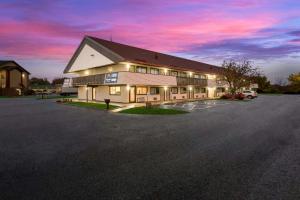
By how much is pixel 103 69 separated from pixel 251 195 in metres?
33.9

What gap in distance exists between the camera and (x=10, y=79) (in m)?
66.6

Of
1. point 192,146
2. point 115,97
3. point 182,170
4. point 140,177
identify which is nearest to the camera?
point 140,177

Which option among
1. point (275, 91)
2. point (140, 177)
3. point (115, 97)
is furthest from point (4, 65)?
point (275, 91)

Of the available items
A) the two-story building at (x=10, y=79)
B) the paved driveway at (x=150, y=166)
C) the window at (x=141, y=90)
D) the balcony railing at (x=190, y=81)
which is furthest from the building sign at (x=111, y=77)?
the two-story building at (x=10, y=79)

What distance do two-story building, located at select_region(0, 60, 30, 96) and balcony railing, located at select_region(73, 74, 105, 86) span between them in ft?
113

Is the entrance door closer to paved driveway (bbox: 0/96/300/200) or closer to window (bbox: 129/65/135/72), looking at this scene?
window (bbox: 129/65/135/72)

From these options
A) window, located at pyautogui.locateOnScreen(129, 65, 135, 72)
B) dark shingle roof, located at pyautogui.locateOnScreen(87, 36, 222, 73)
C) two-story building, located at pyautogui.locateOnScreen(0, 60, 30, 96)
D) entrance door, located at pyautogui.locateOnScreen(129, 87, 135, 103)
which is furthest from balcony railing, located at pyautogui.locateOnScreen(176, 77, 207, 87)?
two-story building, located at pyautogui.locateOnScreen(0, 60, 30, 96)

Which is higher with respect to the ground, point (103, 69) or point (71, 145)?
point (103, 69)

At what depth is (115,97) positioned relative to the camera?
34312 mm

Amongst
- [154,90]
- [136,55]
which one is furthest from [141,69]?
[154,90]

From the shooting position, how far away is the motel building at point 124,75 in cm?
3228

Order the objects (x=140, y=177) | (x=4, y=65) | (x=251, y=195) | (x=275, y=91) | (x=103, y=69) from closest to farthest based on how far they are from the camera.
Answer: (x=251, y=195), (x=140, y=177), (x=103, y=69), (x=4, y=65), (x=275, y=91)

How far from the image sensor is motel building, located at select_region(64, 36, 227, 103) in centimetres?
3228

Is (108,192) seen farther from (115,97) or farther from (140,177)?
(115,97)
